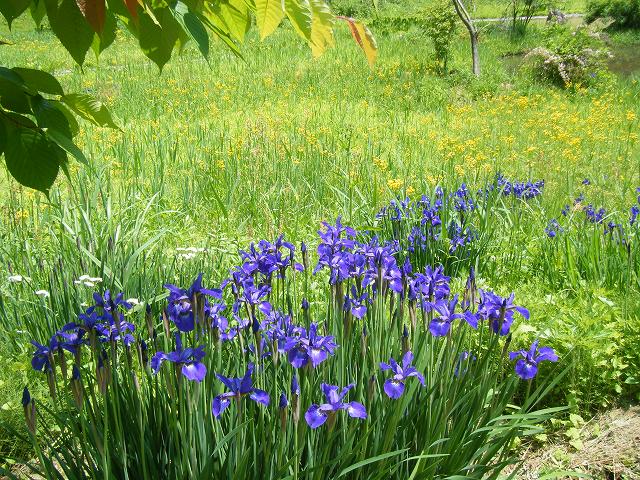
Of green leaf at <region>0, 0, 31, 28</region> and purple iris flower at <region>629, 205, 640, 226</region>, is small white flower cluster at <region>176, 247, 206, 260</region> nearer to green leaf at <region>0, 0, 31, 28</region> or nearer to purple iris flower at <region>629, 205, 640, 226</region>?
green leaf at <region>0, 0, 31, 28</region>

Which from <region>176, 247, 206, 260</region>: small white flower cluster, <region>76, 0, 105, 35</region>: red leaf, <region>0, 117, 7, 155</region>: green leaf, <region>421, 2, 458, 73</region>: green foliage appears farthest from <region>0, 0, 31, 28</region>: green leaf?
<region>421, 2, 458, 73</region>: green foliage

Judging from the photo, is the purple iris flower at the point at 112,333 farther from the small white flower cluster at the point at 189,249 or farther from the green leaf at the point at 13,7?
the small white flower cluster at the point at 189,249

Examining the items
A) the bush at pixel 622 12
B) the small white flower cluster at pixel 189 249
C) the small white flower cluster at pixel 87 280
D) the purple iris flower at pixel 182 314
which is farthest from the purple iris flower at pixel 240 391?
the bush at pixel 622 12

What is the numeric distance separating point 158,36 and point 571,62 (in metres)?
13.6

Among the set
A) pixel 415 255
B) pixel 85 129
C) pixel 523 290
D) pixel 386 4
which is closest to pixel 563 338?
pixel 523 290

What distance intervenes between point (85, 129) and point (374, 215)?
422 centimetres

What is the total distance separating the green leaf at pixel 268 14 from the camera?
48.1 inches

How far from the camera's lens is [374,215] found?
15.9 ft

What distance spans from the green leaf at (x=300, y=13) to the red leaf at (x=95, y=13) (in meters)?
0.35

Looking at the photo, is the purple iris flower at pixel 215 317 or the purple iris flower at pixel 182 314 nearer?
the purple iris flower at pixel 182 314

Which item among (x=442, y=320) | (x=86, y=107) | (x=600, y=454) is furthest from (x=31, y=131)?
(x=600, y=454)

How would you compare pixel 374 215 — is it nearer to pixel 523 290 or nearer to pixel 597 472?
pixel 523 290

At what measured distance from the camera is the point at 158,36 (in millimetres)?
1473

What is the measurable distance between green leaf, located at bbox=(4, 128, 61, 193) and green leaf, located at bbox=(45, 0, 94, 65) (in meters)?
0.22
